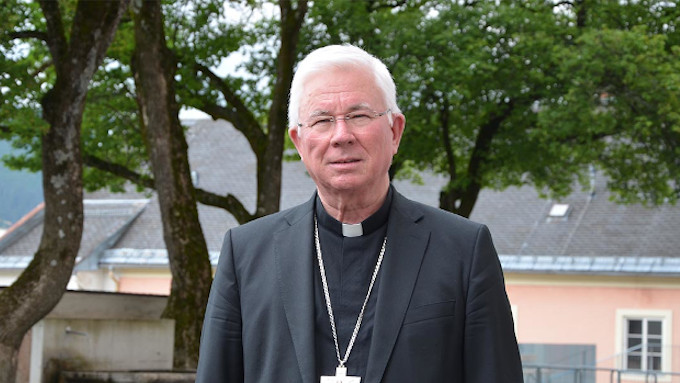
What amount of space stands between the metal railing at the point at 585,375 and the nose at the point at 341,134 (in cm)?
1559

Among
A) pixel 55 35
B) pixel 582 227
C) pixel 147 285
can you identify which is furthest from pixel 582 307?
pixel 55 35

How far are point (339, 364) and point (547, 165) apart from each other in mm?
18286

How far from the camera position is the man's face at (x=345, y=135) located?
2.78m

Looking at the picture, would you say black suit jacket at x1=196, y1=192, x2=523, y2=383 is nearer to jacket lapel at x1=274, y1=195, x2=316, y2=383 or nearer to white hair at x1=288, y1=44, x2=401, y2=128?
jacket lapel at x1=274, y1=195, x2=316, y2=383

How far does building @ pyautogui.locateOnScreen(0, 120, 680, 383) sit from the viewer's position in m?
30.7

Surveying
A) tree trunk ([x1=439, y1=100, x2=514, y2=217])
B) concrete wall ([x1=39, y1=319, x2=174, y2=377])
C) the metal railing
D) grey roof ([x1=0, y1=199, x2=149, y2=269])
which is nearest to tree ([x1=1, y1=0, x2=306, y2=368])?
concrete wall ([x1=39, y1=319, x2=174, y2=377])

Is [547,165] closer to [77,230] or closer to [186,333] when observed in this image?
[186,333]

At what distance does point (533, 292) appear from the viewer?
105ft

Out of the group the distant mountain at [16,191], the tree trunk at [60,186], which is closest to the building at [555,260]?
the distant mountain at [16,191]

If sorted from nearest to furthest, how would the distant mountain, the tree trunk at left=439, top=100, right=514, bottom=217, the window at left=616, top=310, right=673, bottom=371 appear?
the tree trunk at left=439, top=100, right=514, bottom=217 → the distant mountain → the window at left=616, top=310, right=673, bottom=371

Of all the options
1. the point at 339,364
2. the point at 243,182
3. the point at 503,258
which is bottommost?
the point at 339,364

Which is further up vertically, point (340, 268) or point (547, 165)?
point (547, 165)

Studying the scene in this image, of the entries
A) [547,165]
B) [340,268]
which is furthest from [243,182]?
[340,268]

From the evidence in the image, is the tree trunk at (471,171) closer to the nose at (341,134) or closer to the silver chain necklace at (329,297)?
the silver chain necklace at (329,297)
